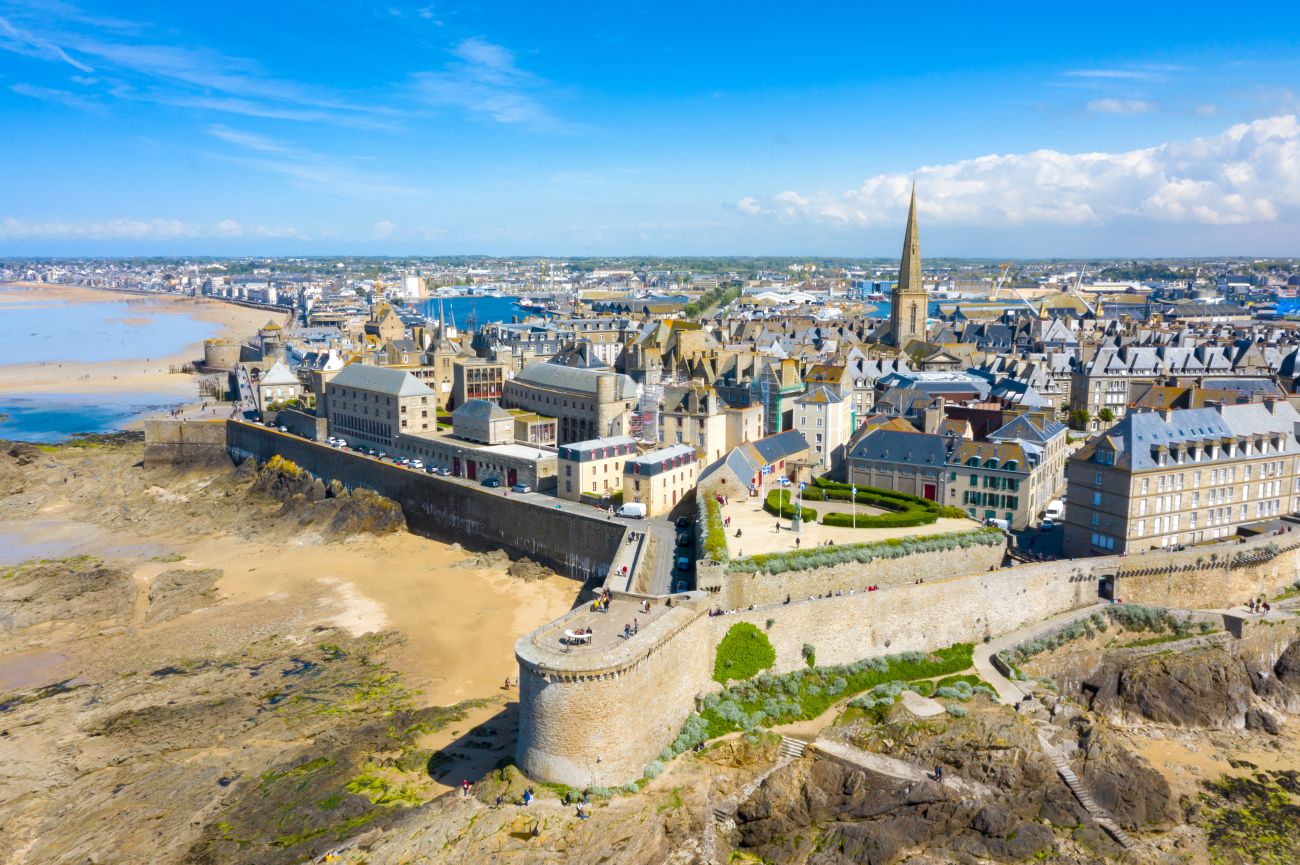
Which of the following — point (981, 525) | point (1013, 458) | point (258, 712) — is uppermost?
point (1013, 458)

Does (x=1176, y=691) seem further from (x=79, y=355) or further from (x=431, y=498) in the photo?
(x=79, y=355)

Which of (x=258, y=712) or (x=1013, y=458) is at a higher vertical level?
(x=1013, y=458)

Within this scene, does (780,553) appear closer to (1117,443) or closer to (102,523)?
(1117,443)

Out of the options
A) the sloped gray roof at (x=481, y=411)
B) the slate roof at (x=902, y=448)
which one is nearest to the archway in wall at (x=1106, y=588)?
the slate roof at (x=902, y=448)

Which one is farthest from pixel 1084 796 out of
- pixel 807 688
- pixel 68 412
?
pixel 68 412

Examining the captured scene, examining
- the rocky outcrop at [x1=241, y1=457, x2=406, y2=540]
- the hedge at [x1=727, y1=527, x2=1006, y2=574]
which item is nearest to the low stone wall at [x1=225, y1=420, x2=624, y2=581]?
the rocky outcrop at [x1=241, y1=457, x2=406, y2=540]

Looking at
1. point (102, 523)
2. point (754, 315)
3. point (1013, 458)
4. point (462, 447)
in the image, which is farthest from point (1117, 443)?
point (754, 315)
